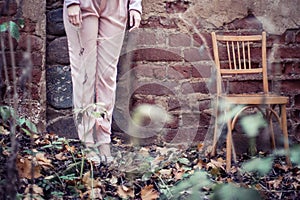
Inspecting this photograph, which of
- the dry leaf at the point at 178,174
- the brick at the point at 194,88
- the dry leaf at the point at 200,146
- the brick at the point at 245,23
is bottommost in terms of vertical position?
the dry leaf at the point at 200,146

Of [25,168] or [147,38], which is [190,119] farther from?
[25,168]

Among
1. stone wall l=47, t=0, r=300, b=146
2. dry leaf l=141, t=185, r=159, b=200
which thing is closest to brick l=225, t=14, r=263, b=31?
stone wall l=47, t=0, r=300, b=146

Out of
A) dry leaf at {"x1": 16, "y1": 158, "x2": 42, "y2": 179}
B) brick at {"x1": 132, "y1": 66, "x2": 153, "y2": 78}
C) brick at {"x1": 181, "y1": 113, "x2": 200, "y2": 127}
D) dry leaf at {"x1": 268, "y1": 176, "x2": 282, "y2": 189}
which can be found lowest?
dry leaf at {"x1": 268, "y1": 176, "x2": 282, "y2": 189}

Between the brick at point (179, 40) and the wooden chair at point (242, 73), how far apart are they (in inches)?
8.9

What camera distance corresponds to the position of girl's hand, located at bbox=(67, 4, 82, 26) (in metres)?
2.73

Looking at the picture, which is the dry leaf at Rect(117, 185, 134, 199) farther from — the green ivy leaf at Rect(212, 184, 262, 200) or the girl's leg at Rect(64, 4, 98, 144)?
the green ivy leaf at Rect(212, 184, 262, 200)

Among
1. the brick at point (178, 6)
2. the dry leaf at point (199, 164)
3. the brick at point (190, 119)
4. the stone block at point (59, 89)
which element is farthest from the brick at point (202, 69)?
the stone block at point (59, 89)

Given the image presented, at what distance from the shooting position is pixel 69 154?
2990 millimetres

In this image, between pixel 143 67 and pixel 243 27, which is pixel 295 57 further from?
pixel 143 67

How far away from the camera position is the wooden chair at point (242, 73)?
3.08 metres

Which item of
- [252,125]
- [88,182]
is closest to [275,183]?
[88,182]

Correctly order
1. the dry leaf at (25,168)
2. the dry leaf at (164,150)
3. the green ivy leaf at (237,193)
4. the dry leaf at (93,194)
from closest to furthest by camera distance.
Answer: the green ivy leaf at (237,193), the dry leaf at (93,194), the dry leaf at (25,168), the dry leaf at (164,150)

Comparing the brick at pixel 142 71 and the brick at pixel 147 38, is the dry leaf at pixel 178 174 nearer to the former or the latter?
the brick at pixel 142 71

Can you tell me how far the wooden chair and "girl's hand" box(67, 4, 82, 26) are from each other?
3.28 feet
